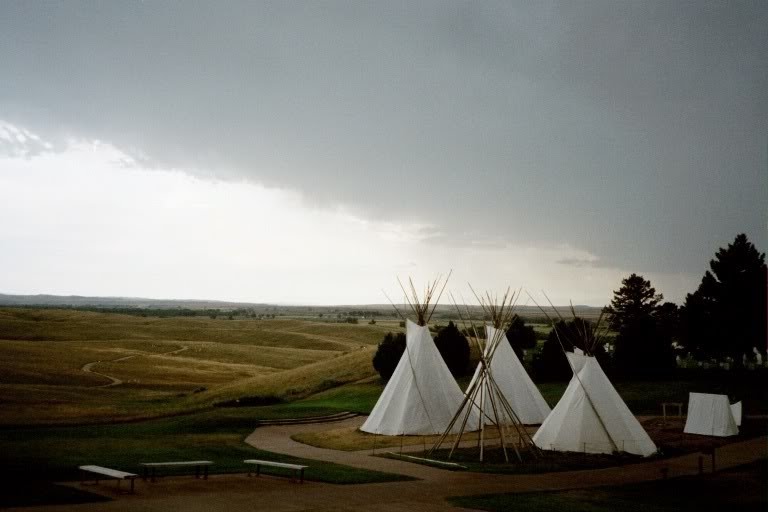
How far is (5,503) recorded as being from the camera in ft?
37.8

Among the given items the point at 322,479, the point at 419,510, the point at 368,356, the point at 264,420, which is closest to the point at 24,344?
the point at 368,356

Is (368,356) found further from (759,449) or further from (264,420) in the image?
(759,449)

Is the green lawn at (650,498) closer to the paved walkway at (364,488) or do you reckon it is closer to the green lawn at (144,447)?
the paved walkway at (364,488)

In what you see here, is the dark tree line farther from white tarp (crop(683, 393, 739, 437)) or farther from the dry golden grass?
white tarp (crop(683, 393, 739, 437))

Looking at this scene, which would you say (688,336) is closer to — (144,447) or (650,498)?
(650,498)

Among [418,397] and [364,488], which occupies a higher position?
[418,397]

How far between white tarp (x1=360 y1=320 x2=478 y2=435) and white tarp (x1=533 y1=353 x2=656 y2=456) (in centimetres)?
516

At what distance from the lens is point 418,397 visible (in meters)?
27.0

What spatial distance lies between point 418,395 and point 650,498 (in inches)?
535

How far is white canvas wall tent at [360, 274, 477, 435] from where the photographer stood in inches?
1037

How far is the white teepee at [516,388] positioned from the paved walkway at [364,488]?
378 inches

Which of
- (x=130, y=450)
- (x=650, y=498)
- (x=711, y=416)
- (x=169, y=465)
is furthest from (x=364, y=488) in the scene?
(x=711, y=416)

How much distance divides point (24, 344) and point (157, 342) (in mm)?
18253

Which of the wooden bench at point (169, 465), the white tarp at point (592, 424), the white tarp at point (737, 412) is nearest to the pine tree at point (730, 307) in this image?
the white tarp at point (737, 412)
